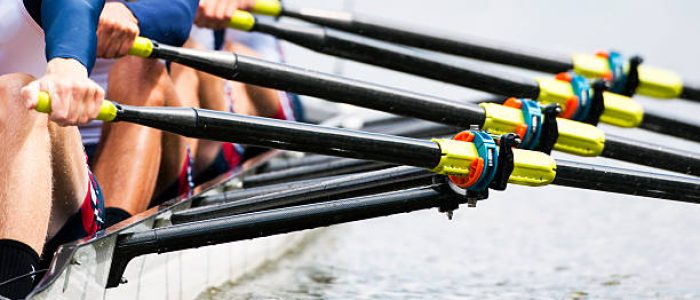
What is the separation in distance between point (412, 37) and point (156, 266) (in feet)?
3.62

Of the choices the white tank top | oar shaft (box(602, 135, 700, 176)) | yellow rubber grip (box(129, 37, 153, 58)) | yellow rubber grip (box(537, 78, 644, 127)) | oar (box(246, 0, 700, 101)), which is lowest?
oar shaft (box(602, 135, 700, 176))

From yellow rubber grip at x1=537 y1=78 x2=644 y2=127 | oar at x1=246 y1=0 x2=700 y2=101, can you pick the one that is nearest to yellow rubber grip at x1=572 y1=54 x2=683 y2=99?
oar at x1=246 y1=0 x2=700 y2=101

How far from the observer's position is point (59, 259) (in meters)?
1.46

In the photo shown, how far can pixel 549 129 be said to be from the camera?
Answer: 6.62ft

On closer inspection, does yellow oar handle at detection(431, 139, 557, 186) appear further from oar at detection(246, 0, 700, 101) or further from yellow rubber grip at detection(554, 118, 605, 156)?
oar at detection(246, 0, 700, 101)

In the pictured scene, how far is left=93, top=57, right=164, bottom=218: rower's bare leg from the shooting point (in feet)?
6.43

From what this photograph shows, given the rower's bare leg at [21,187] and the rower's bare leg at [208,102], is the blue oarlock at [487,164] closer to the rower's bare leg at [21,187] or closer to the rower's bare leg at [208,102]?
the rower's bare leg at [21,187]

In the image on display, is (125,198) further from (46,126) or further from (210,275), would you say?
(46,126)

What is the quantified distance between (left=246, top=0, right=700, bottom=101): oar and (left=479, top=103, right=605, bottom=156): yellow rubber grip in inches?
26.8

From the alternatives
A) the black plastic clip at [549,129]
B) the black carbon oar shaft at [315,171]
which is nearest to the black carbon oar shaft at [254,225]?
the black plastic clip at [549,129]

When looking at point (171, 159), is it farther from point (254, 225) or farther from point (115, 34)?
point (254, 225)

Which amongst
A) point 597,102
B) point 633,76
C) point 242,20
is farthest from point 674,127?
point 242,20

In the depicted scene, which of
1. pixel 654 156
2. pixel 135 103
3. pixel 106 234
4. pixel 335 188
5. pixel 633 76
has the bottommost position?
pixel 106 234

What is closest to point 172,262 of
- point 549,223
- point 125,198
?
point 125,198
